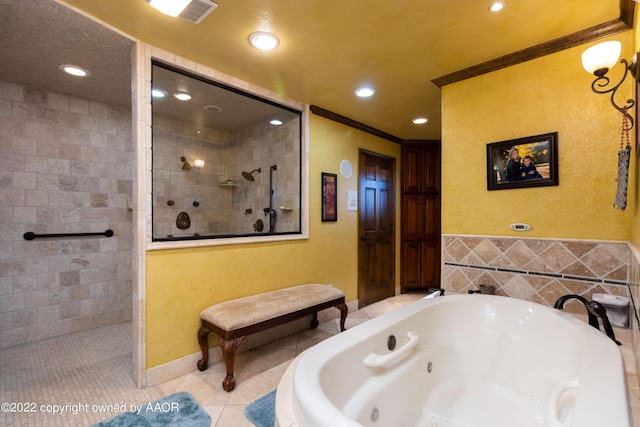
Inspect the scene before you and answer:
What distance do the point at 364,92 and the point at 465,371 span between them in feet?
7.91

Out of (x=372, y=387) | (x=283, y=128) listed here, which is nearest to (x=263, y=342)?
(x=372, y=387)

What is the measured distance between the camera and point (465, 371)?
1.81 meters

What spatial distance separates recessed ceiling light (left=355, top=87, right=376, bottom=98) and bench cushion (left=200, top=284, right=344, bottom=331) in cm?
193

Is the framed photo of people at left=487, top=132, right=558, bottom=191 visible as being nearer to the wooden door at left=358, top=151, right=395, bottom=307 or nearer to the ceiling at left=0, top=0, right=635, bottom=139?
the ceiling at left=0, top=0, right=635, bottom=139

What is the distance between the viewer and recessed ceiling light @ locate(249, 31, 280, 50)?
1.88 m

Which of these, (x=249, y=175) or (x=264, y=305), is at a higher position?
(x=249, y=175)

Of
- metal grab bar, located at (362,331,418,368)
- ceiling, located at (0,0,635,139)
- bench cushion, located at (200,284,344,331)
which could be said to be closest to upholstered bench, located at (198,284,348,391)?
bench cushion, located at (200,284,344,331)

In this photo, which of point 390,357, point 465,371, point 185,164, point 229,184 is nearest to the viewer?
point 390,357

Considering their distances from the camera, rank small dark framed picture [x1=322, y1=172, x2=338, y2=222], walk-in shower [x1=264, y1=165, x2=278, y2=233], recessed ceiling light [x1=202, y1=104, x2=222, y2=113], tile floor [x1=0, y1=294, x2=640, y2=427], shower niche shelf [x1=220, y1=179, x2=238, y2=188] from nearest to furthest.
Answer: tile floor [x1=0, y1=294, x2=640, y2=427] → recessed ceiling light [x1=202, y1=104, x2=222, y2=113] → small dark framed picture [x1=322, y1=172, x2=338, y2=222] → walk-in shower [x1=264, y1=165, x2=278, y2=233] → shower niche shelf [x1=220, y1=179, x2=238, y2=188]

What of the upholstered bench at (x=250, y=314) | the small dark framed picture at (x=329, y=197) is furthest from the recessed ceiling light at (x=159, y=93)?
the upholstered bench at (x=250, y=314)

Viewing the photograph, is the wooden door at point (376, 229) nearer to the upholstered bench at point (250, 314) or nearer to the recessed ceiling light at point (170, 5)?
the upholstered bench at point (250, 314)

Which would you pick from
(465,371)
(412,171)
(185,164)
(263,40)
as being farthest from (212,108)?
(465,371)

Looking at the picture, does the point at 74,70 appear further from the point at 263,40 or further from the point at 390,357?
the point at 390,357

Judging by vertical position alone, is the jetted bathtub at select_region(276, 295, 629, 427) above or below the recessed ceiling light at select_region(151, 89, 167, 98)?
below
